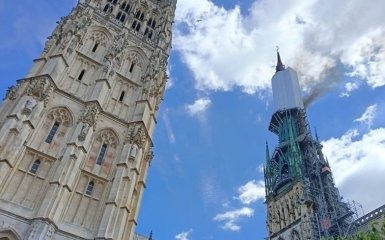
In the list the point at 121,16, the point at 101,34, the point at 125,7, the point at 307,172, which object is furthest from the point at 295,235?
the point at 125,7

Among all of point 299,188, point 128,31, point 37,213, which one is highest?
point 128,31

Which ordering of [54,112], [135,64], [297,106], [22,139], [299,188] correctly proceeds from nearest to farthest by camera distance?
[22,139], [54,112], [135,64], [299,188], [297,106]

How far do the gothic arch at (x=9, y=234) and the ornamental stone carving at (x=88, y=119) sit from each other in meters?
7.01

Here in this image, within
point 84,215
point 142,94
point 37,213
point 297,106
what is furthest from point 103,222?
point 297,106

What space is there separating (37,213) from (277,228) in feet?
113

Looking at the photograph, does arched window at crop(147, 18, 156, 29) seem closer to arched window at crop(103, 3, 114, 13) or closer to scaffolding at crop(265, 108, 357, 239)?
arched window at crop(103, 3, 114, 13)

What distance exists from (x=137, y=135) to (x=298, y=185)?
2749cm

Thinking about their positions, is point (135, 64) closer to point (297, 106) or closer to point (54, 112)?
point (54, 112)

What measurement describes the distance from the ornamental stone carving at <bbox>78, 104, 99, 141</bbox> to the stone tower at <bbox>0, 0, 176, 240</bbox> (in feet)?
0.22

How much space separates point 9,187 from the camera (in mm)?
20438

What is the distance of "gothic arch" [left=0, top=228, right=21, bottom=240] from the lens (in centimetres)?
1873

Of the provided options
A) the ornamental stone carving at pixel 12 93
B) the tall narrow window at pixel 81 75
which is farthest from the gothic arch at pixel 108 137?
the ornamental stone carving at pixel 12 93

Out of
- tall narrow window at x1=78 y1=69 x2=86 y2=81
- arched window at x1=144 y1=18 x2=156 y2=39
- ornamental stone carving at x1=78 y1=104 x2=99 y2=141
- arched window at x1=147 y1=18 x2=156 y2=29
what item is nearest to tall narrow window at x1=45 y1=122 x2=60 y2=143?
ornamental stone carving at x1=78 y1=104 x2=99 y2=141

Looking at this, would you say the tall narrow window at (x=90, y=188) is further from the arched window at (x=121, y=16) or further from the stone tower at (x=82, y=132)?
the arched window at (x=121, y=16)
